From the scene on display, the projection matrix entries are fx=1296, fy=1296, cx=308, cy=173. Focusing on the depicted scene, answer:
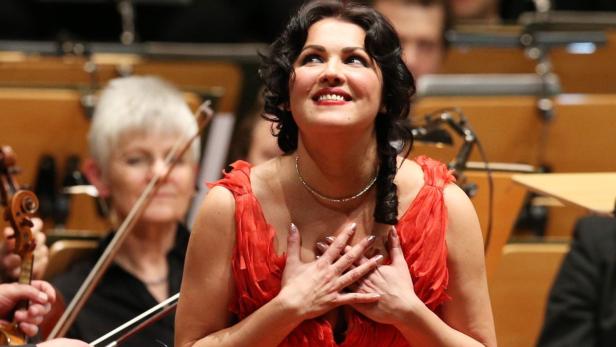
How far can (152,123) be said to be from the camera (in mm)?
3633

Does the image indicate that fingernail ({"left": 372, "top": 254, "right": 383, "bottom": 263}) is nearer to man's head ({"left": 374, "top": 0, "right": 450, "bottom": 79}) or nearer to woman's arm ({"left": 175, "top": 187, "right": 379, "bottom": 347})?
woman's arm ({"left": 175, "top": 187, "right": 379, "bottom": 347})

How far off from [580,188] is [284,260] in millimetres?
714

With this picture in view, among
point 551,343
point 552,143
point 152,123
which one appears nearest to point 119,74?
point 152,123

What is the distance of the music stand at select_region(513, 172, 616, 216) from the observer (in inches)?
104

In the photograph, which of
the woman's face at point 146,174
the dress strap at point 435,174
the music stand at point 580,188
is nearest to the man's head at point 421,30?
the woman's face at point 146,174

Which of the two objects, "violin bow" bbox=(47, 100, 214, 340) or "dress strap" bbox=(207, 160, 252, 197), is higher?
"dress strap" bbox=(207, 160, 252, 197)

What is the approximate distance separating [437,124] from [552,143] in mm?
1146

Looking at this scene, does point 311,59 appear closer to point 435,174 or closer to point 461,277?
point 435,174

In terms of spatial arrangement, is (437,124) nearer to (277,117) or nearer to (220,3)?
(277,117)

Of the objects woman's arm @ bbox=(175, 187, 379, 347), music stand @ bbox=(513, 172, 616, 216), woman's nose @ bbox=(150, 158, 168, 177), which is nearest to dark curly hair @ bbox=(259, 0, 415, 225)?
woman's arm @ bbox=(175, 187, 379, 347)

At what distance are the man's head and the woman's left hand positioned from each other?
231cm

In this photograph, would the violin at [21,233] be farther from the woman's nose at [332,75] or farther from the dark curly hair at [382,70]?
the woman's nose at [332,75]

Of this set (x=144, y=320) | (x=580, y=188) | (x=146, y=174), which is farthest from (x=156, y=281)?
(x=580, y=188)

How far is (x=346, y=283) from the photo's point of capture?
2.47 m
